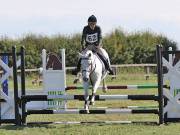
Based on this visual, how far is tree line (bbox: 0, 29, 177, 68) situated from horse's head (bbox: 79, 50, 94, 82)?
3173cm

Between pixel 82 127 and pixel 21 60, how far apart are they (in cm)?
203

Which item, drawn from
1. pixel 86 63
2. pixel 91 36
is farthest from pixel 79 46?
pixel 86 63

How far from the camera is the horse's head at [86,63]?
40.7ft

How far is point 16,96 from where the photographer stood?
12.6 metres

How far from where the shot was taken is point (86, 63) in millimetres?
12516

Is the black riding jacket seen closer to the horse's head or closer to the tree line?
the horse's head

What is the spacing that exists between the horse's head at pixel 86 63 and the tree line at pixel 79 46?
31.7 meters

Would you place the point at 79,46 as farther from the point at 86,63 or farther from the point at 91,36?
the point at 86,63

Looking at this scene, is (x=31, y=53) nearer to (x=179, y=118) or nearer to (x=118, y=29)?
(x=118, y=29)

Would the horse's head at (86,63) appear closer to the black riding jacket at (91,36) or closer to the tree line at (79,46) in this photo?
the black riding jacket at (91,36)

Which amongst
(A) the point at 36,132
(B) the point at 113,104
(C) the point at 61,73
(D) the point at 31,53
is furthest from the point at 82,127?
(D) the point at 31,53

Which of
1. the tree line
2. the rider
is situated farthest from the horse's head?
the tree line

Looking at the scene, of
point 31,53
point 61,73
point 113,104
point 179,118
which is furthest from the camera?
point 31,53

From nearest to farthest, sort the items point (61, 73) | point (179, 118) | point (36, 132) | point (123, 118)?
point (36, 132) → point (179, 118) → point (123, 118) → point (61, 73)
